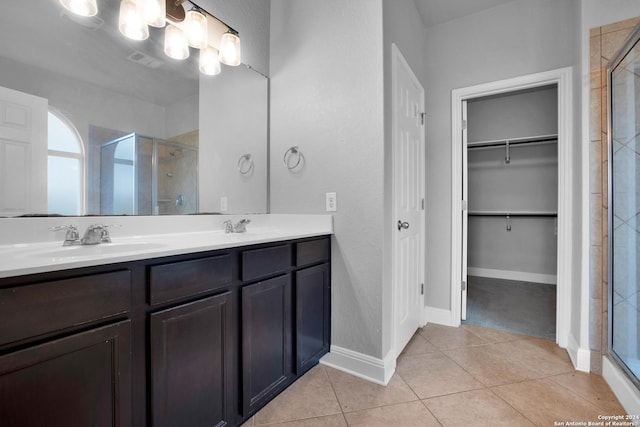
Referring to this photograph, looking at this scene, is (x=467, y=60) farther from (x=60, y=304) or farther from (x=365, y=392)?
(x=60, y=304)

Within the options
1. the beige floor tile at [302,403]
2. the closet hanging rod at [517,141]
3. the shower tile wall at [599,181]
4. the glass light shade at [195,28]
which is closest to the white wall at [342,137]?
the beige floor tile at [302,403]

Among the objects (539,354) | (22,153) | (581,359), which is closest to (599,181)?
(581,359)

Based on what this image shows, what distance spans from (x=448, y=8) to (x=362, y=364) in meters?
2.88

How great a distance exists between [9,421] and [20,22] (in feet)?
4.53

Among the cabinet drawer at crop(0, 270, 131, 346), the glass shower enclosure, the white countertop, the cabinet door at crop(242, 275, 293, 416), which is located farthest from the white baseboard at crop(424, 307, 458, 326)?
the cabinet drawer at crop(0, 270, 131, 346)

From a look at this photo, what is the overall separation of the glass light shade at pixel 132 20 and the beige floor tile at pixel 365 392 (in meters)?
2.15

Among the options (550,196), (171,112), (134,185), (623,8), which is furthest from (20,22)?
(550,196)

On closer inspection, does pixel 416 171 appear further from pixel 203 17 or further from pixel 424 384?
pixel 203 17

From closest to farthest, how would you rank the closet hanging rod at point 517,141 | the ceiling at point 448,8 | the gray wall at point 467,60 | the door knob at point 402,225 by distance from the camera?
1. the door knob at point 402,225
2. the gray wall at point 467,60
3. the ceiling at point 448,8
4. the closet hanging rod at point 517,141

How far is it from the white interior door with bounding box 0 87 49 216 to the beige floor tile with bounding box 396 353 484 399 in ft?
6.61

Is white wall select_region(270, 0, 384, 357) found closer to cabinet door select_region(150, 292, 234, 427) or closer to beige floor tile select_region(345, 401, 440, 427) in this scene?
beige floor tile select_region(345, 401, 440, 427)

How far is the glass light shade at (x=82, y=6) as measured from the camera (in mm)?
1187

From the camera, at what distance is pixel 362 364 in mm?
1681

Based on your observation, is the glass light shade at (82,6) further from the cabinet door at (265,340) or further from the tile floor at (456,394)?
the tile floor at (456,394)
